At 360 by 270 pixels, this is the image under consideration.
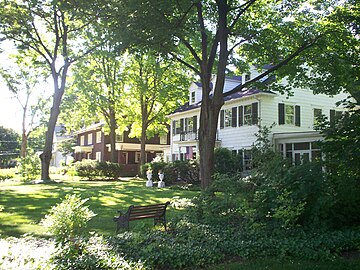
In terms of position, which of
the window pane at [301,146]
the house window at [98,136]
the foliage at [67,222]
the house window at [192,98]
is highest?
the house window at [192,98]

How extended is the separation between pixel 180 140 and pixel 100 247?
29.5 m

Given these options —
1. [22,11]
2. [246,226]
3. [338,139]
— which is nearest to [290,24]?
[338,139]

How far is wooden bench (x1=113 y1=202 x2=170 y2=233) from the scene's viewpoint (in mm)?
8305

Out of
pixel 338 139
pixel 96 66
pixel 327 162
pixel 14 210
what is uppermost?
pixel 96 66

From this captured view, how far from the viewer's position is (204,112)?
1400 centimetres

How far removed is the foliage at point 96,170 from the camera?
3259 centimetres

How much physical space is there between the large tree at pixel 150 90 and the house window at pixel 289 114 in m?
10.3

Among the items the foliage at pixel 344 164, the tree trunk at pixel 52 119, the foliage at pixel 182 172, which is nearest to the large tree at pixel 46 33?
the tree trunk at pixel 52 119

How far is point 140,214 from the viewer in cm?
868

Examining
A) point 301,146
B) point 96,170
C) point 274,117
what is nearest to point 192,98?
point 274,117

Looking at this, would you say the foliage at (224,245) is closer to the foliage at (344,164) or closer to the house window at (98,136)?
the foliage at (344,164)

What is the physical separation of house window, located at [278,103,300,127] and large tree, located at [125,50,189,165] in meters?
10.3

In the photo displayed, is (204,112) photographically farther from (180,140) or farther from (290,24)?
(180,140)

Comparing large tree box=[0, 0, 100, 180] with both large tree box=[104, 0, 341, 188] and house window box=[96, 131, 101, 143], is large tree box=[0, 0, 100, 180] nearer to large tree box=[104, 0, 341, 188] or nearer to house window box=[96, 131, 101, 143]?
large tree box=[104, 0, 341, 188]
